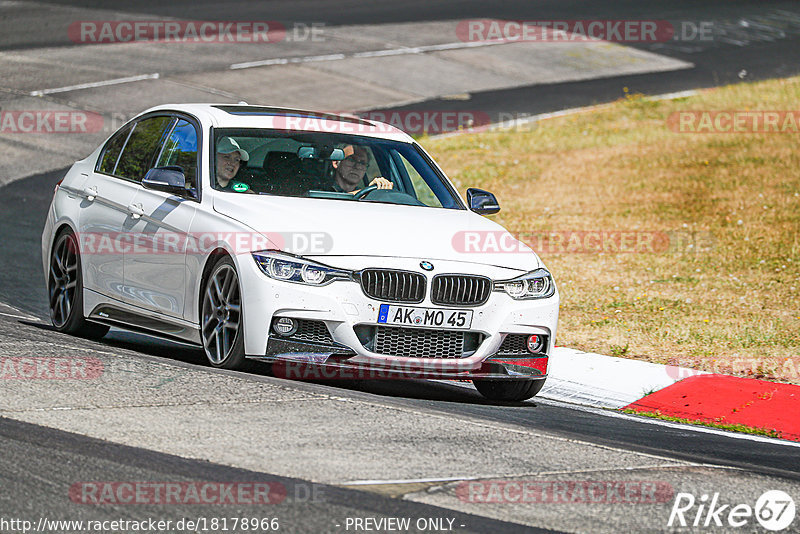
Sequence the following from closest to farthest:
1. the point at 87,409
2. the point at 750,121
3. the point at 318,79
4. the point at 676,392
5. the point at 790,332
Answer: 1. the point at 87,409
2. the point at 676,392
3. the point at 790,332
4. the point at 750,121
5. the point at 318,79

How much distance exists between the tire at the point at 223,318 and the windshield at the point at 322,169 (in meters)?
0.78

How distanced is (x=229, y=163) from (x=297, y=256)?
1.38 m

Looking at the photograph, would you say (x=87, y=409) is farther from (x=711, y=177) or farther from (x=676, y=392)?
(x=711, y=177)

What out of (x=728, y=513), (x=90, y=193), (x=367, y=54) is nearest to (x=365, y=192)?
(x=90, y=193)

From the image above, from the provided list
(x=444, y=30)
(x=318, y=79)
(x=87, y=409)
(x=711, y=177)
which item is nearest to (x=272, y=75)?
(x=318, y=79)

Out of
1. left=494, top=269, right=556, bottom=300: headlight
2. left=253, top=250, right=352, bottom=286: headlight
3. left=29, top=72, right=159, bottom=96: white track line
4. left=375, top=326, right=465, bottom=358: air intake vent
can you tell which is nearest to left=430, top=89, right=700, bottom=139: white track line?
left=29, top=72, right=159, bottom=96: white track line

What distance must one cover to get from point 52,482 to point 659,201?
13728 mm

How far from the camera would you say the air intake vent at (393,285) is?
7.52 metres

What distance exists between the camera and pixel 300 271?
24.5 ft

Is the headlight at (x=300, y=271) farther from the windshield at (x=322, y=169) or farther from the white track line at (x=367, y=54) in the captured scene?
the white track line at (x=367, y=54)

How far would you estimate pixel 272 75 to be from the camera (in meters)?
25.5

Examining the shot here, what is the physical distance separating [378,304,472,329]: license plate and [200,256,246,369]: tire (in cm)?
87

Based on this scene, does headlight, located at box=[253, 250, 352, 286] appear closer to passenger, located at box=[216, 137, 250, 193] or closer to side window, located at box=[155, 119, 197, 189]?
passenger, located at box=[216, 137, 250, 193]

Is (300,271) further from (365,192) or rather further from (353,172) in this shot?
(353,172)
